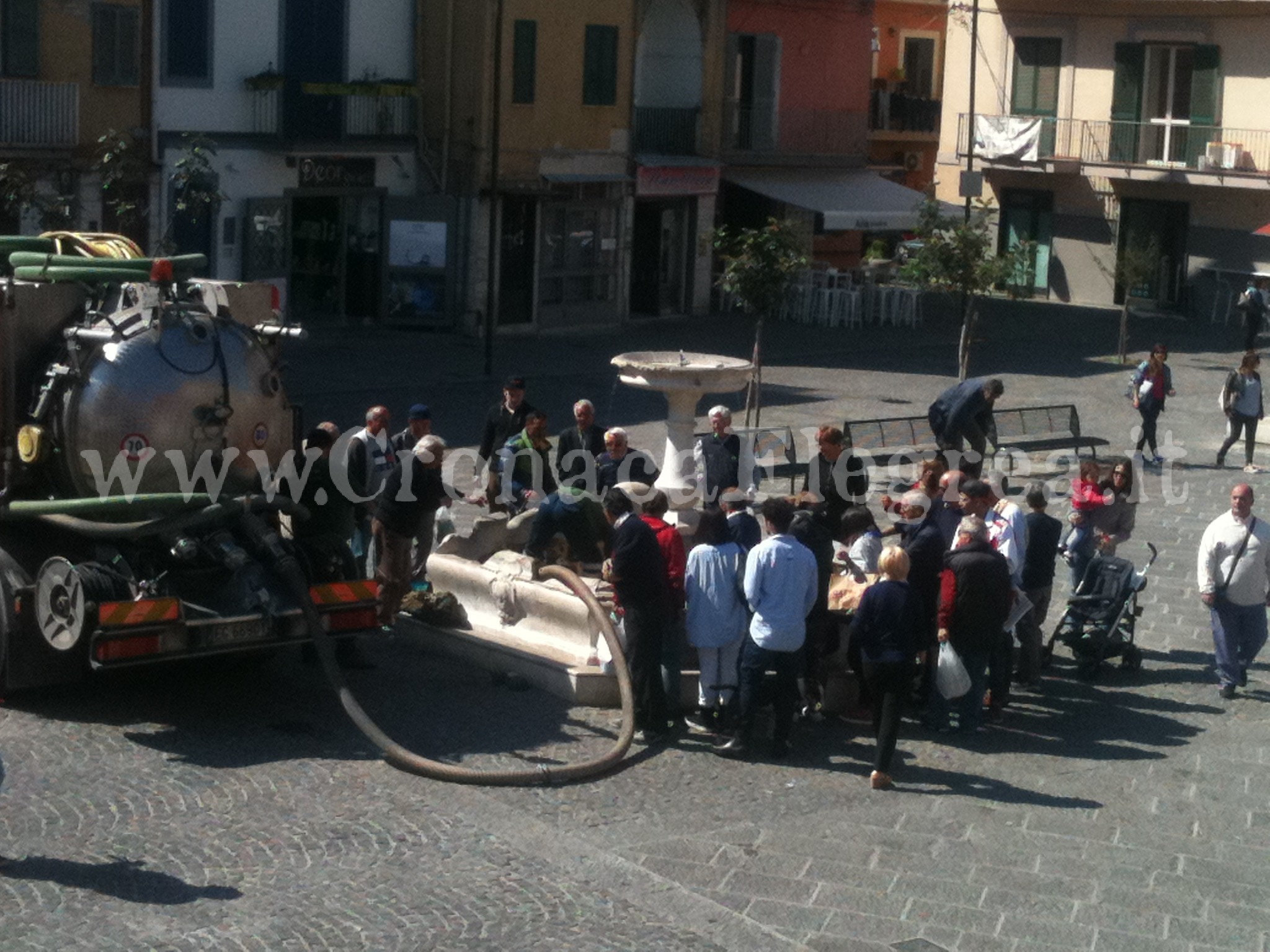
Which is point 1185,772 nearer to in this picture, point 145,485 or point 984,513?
point 984,513

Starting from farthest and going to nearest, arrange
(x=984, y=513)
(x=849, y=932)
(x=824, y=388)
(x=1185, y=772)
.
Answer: (x=824, y=388) → (x=984, y=513) → (x=1185, y=772) → (x=849, y=932)

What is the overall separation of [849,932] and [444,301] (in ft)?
81.1

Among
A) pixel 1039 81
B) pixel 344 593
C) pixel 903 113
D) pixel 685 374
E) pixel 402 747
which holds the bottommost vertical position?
pixel 402 747

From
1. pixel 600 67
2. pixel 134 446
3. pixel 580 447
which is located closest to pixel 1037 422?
pixel 580 447

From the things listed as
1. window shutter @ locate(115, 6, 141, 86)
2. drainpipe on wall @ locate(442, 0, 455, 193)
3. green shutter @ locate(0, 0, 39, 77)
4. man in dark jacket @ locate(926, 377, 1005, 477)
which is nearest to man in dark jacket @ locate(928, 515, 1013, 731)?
man in dark jacket @ locate(926, 377, 1005, 477)

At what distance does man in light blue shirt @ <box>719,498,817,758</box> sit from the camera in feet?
35.6

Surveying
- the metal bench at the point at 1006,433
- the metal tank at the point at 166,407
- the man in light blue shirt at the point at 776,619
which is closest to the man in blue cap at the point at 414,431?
the metal tank at the point at 166,407

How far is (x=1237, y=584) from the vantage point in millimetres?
12617

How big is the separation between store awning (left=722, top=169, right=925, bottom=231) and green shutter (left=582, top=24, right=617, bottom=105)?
3.94m

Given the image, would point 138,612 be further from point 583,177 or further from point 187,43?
point 583,177

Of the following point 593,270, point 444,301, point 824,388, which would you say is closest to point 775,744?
point 824,388

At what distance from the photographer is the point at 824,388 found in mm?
28094

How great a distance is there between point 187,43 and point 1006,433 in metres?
14.1

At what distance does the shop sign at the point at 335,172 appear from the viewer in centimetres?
3100
